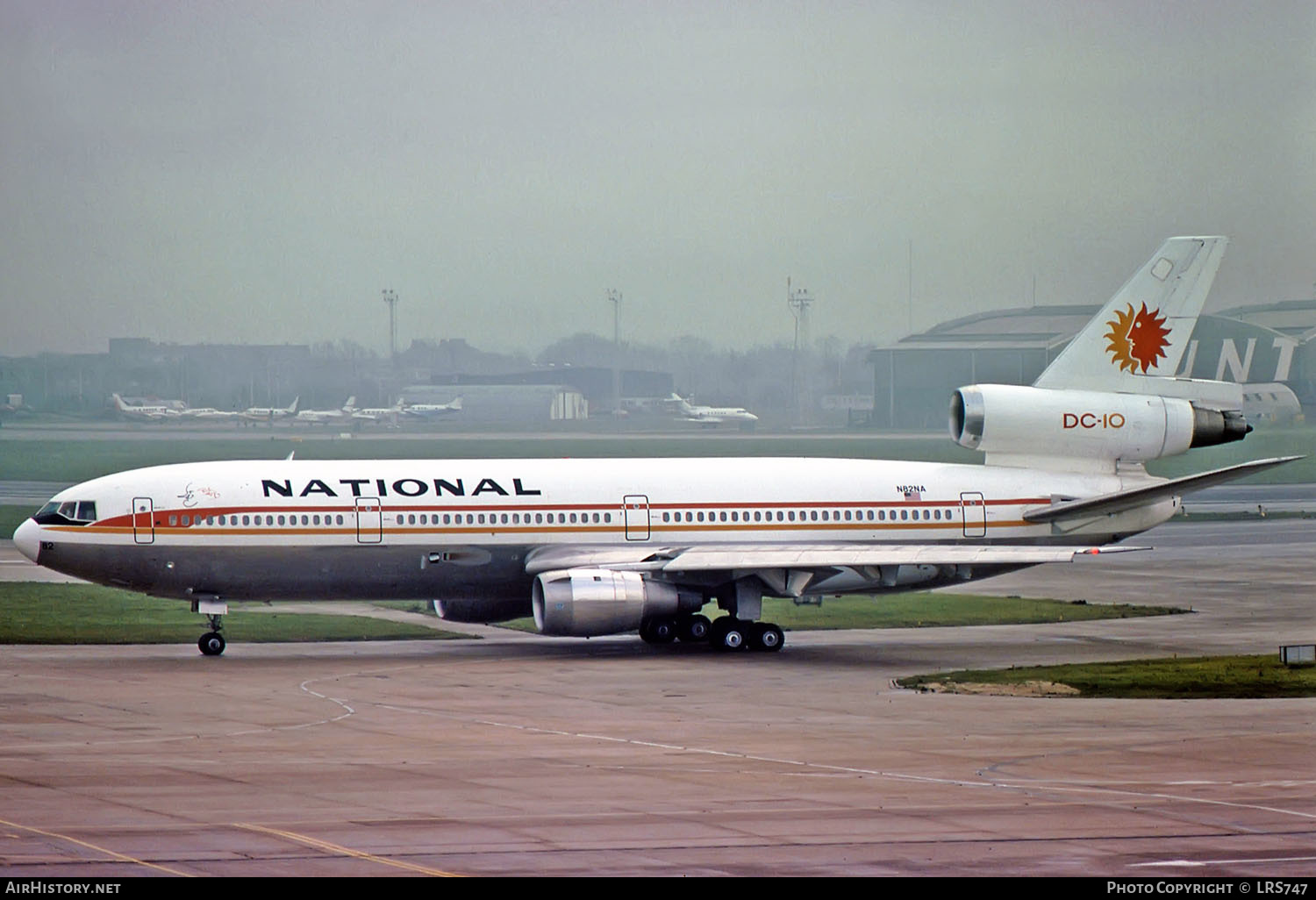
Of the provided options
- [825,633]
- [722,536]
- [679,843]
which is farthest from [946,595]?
[679,843]

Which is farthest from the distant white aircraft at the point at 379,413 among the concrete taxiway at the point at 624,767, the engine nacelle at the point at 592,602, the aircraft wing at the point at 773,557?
the engine nacelle at the point at 592,602

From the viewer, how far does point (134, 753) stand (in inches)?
947

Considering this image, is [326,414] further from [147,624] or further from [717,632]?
[717,632]

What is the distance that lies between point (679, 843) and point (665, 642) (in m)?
22.1

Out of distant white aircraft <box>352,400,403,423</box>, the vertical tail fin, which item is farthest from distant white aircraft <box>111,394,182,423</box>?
the vertical tail fin

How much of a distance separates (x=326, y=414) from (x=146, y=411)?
37.3 ft

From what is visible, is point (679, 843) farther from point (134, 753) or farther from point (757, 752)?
point (134, 753)

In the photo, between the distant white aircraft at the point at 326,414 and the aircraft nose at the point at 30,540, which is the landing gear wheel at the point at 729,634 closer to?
the aircraft nose at the point at 30,540

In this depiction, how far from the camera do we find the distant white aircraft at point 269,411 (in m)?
113

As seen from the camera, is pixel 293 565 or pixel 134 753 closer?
pixel 134 753

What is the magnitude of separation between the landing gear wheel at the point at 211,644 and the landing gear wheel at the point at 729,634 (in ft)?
34.9

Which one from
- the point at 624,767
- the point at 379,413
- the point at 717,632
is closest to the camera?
the point at 624,767

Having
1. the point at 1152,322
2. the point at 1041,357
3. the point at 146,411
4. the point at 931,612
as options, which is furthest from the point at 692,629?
the point at 146,411

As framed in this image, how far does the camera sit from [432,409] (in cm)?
12006
